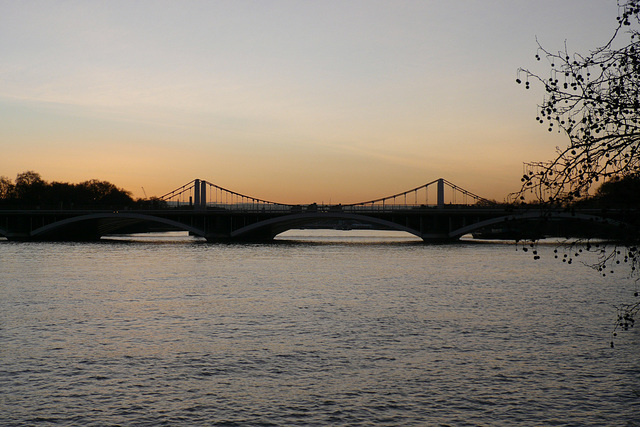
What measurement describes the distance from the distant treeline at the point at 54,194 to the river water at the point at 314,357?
12679 centimetres

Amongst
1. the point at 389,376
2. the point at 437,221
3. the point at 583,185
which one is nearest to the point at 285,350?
the point at 389,376

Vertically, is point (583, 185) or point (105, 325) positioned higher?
point (583, 185)

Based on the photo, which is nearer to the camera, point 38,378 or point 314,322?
point 38,378

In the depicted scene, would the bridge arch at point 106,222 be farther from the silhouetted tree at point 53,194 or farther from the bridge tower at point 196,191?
the silhouetted tree at point 53,194

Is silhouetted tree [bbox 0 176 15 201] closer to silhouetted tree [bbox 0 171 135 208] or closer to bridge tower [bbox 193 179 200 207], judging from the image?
silhouetted tree [bbox 0 171 135 208]

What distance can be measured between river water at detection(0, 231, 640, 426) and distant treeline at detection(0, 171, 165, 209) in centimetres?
12679

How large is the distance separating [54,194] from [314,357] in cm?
16282

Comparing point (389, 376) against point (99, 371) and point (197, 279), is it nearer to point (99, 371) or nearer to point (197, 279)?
point (99, 371)

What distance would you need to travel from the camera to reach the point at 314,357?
1823 centimetres

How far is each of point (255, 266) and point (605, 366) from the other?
41410 millimetres

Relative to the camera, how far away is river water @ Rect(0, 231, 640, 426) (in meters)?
13.2

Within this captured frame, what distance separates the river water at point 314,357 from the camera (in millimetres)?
13203

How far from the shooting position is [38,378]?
15.7 m

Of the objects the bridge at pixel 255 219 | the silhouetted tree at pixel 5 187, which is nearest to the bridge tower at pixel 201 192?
the bridge at pixel 255 219
